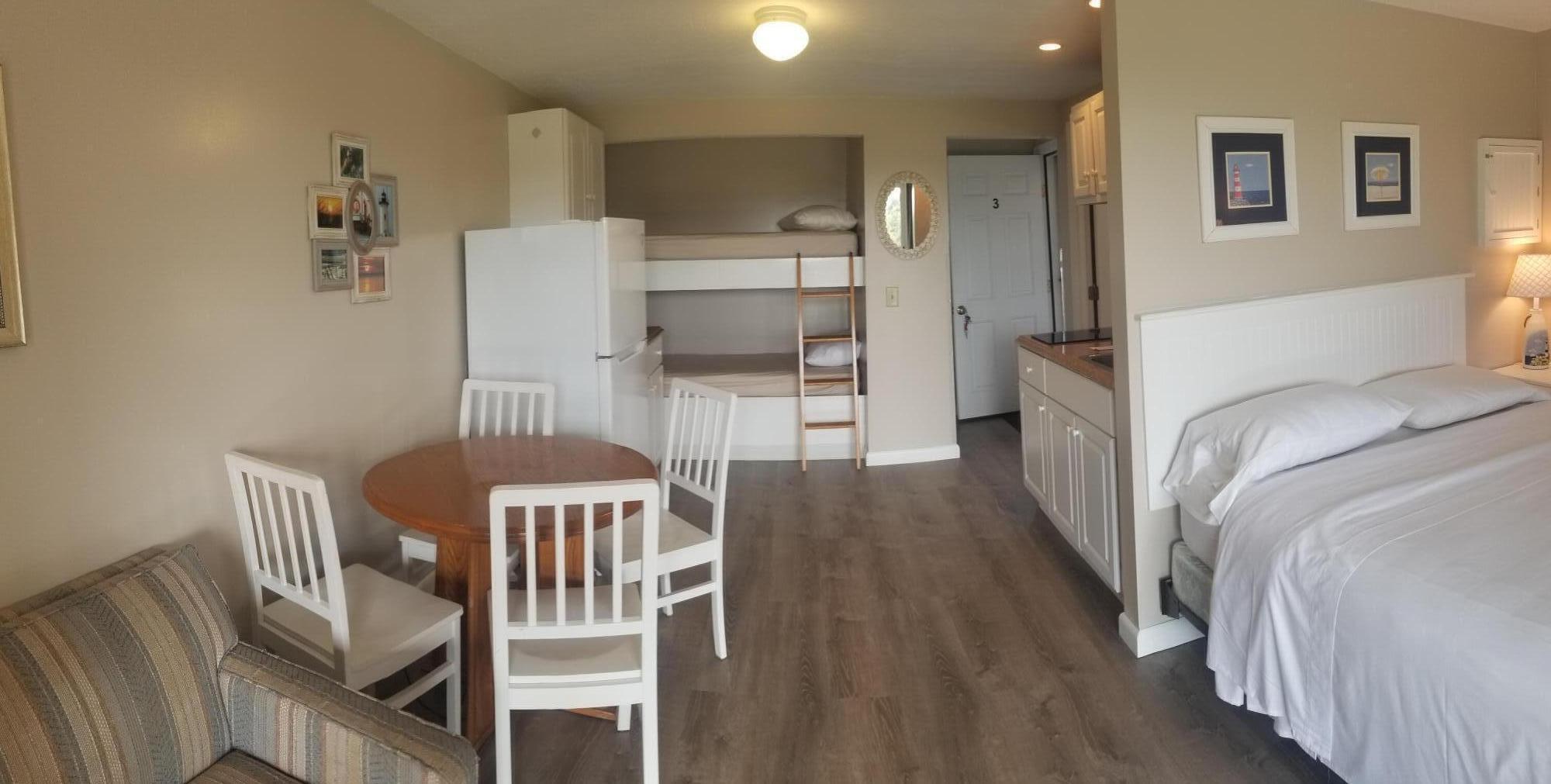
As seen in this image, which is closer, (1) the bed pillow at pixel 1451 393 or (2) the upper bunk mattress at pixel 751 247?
(1) the bed pillow at pixel 1451 393

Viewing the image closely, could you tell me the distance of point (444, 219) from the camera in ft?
11.9

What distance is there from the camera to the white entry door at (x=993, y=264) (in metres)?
6.60

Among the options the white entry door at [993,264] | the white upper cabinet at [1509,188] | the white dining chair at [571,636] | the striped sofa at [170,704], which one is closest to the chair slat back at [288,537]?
the striped sofa at [170,704]

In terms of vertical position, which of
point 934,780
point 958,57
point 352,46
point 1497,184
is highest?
point 958,57

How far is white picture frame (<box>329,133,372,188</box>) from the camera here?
2.82 m

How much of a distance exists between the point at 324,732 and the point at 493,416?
2.25 metres

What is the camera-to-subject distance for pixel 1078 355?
3473 mm

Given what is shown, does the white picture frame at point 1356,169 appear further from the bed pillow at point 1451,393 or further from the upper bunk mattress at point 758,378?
the upper bunk mattress at point 758,378

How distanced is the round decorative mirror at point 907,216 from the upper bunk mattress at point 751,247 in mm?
263

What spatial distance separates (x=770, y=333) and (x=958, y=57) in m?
2.77

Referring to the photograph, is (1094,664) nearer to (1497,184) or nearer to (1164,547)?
(1164,547)

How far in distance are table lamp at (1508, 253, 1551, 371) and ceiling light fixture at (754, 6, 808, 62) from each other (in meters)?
3.15

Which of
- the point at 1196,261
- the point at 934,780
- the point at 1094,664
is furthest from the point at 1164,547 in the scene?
the point at 934,780

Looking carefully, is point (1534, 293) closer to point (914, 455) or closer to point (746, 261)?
point (914, 455)
